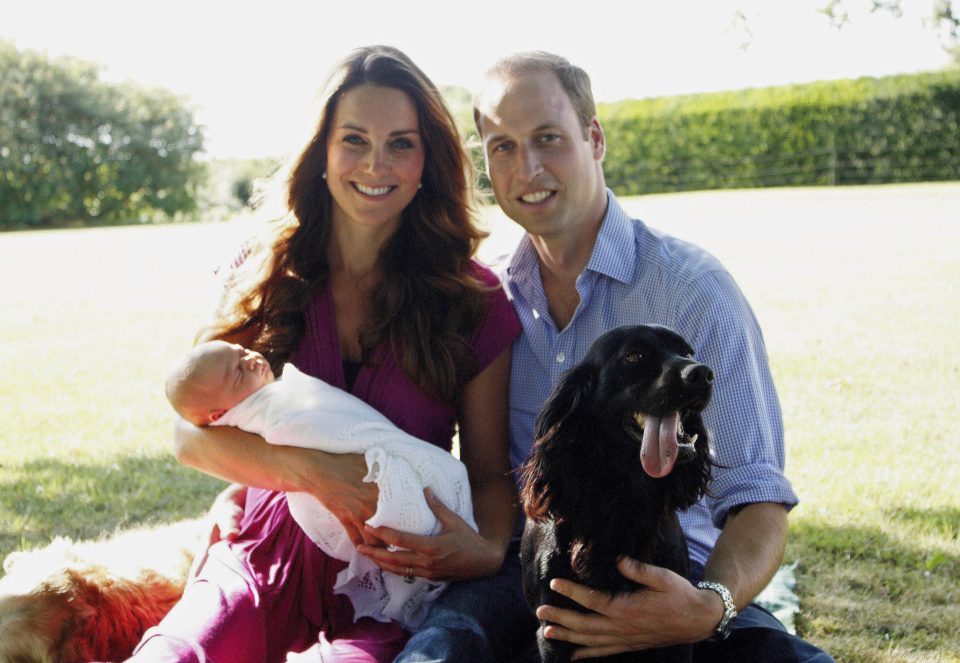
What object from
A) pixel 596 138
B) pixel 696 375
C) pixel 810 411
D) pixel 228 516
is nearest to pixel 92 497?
pixel 228 516

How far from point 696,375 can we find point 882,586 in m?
2.64

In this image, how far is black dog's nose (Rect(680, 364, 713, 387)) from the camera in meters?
2.26

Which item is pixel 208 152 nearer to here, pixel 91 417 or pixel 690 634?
pixel 91 417

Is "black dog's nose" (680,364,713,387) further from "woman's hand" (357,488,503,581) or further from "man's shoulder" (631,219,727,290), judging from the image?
"woman's hand" (357,488,503,581)

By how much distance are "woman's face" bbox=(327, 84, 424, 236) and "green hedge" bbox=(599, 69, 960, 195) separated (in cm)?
2852

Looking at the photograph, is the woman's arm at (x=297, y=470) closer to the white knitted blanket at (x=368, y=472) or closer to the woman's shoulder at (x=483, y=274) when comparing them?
the white knitted blanket at (x=368, y=472)

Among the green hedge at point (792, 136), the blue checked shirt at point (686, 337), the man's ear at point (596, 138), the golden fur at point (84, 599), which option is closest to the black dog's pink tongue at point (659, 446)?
the blue checked shirt at point (686, 337)

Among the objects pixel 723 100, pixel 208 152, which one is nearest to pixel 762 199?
pixel 723 100

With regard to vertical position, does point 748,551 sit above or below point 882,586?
above

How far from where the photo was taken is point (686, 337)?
3055mm

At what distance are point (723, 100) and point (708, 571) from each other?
99.3ft

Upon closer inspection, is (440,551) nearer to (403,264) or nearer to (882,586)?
(403,264)

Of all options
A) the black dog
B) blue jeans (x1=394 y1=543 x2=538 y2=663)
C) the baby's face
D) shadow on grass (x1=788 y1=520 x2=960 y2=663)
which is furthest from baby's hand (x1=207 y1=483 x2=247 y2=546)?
shadow on grass (x1=788 y1=520 x2=960 y2=663)

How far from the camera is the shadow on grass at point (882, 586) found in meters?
3.78
